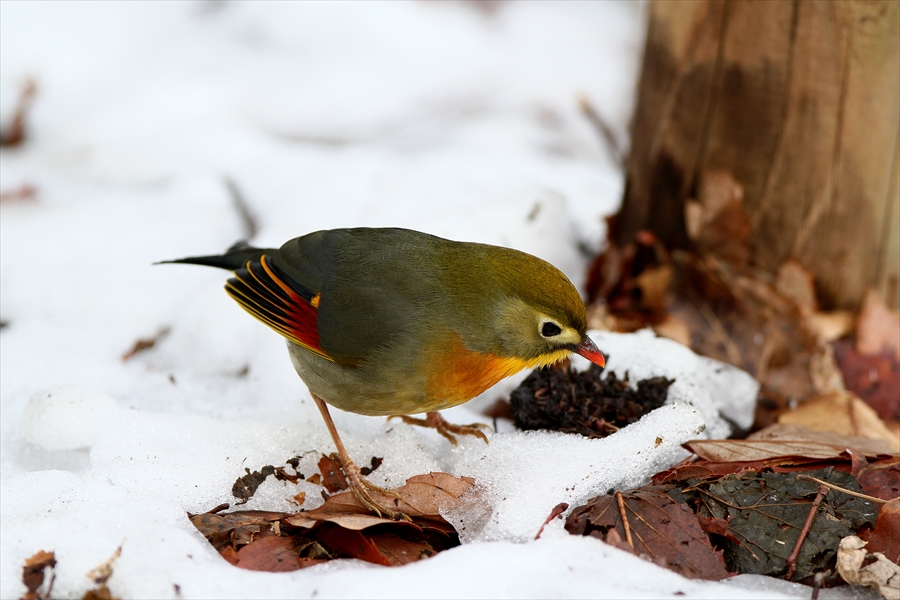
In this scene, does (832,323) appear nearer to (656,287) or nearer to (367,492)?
(656,287)

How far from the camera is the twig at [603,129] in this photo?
6.42 m

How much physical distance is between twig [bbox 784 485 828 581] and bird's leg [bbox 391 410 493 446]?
1.24 m

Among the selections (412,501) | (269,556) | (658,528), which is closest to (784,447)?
(658,528)

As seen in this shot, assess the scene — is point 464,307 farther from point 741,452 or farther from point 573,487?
point 741,452

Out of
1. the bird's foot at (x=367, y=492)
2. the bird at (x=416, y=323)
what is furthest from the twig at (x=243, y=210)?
the bird's foot at (x=367, y=492)

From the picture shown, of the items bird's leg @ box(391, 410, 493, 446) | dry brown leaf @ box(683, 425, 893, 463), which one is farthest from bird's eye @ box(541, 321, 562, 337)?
dry brown leaf @ box(683, 425, 893, 463)

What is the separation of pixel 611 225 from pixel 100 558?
354 centimetres

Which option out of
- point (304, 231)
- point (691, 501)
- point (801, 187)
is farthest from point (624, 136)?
point (691, 501)

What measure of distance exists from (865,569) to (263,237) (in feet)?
11.4

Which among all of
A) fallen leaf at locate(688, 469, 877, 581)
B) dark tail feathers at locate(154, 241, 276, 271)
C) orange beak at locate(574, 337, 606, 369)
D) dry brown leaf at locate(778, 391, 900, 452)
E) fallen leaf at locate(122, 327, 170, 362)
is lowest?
fallen leaf at locate(122, 327, 170, 362)

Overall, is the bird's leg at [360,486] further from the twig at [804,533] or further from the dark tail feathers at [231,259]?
the twig at [804,533]

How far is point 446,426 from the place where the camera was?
3.50 m

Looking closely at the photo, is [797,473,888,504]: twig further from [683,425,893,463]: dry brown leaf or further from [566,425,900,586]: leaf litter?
[683,425,893,463]: dry brown leaf

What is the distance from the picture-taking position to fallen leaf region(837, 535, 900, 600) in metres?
2.39
